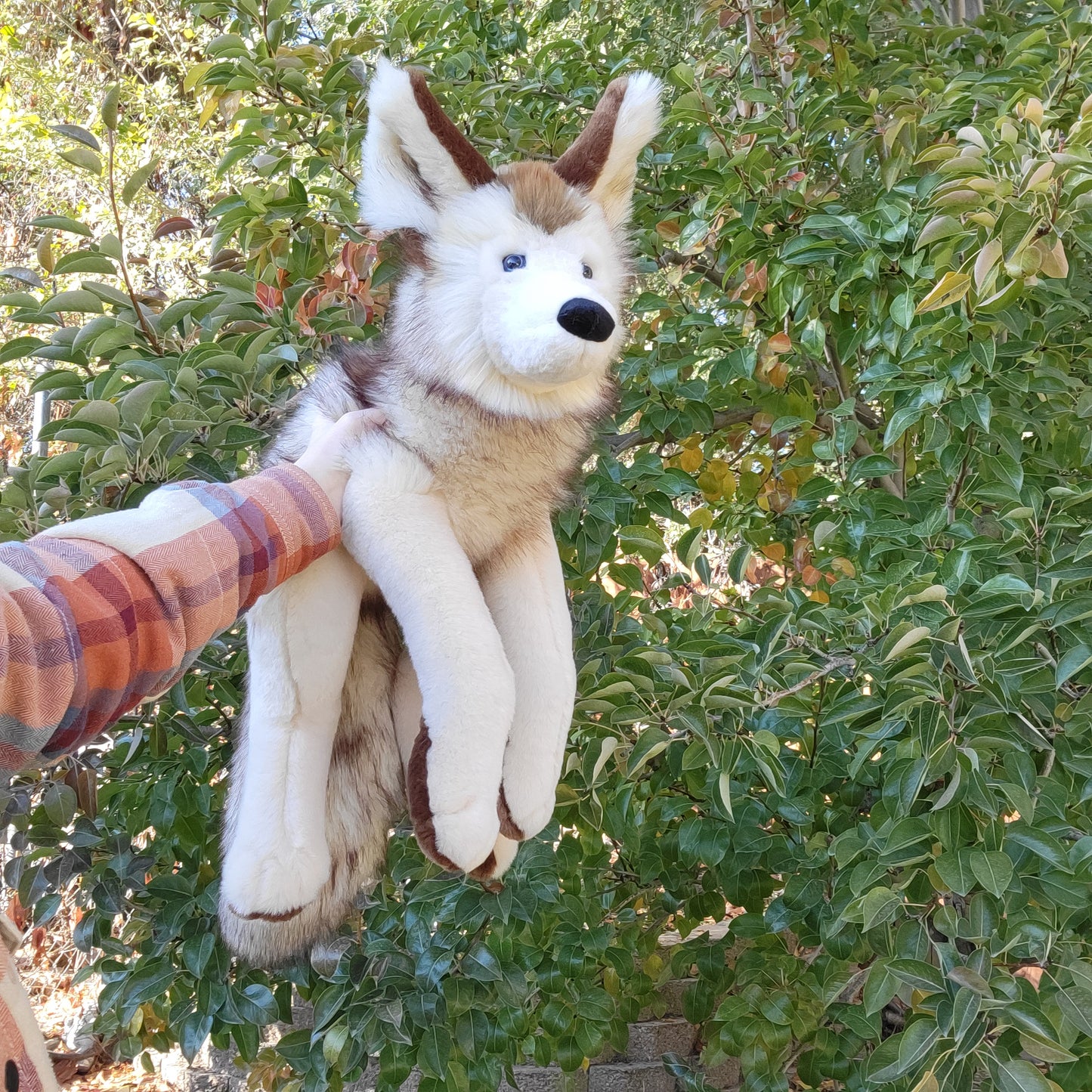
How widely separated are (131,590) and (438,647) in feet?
0.69

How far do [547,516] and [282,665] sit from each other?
0.26 m

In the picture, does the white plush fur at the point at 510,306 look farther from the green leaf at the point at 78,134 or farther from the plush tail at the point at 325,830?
the green leaf at the point at 78,134

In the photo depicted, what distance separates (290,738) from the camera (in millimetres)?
766

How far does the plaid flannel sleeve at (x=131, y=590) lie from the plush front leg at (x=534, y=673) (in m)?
0.16

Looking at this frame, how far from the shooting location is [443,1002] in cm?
130

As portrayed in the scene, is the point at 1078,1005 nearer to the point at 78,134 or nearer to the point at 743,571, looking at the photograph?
the point at 743,571

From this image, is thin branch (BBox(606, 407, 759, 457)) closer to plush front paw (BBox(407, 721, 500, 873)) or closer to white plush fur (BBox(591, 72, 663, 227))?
white plush fur (BBox(591, 72, 663, 227))

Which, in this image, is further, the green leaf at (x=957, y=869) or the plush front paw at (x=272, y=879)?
the green leaf at (x=957, y=869)

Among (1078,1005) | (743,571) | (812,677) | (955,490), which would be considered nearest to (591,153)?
(812,677)

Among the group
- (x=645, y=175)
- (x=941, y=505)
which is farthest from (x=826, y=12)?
(x=941, y=505)

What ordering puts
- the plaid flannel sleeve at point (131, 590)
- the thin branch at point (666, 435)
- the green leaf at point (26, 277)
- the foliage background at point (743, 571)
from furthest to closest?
the thin branch at point (666, 435), the green leaf at point (26, 277), the foliage background at point (743, 571), the plaid flannel sleeve at point (131, 590)

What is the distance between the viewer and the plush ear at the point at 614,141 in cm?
84

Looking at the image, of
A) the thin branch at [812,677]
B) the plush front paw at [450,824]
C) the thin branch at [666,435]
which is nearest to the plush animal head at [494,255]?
the plush front paw at [450,824]

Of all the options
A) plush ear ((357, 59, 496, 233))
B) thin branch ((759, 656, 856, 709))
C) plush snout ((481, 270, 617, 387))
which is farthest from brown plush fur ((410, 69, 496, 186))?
thin branch ((759, 656, 856, 709))
